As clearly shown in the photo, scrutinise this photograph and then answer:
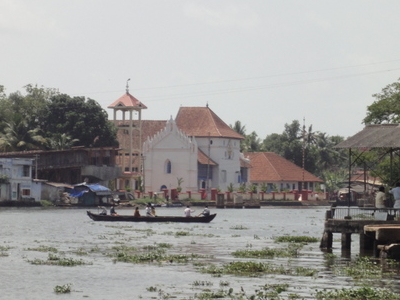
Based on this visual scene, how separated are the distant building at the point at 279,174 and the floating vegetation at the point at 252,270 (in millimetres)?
127326

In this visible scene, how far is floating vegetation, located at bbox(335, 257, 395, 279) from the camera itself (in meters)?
36.4

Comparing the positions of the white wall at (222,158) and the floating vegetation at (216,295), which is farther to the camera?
the white wall at (222,158)

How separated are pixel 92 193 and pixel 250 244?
224 feet

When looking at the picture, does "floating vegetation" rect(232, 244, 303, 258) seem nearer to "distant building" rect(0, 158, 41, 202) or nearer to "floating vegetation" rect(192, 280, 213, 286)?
"floating vegetation" rect(192, 280, 213, 286)

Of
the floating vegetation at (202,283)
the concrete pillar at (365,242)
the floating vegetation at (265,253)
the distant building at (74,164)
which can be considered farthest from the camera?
the distant building at (74,164)

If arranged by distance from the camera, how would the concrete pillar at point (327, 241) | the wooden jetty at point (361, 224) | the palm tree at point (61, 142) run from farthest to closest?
the palm tree at point (61, 142), the concrete pillar at point (327, 241), the wooden jetty at point (361, 224)

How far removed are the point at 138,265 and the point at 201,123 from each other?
120430mm

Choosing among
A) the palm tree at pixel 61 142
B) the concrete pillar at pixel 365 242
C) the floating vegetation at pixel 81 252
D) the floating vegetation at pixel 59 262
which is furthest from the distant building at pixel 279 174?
the floating vegetation at pixel 59 262

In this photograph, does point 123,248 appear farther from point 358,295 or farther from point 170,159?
point 170,159

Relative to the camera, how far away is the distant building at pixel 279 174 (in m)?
168

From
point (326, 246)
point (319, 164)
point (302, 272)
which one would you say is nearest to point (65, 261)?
point (302, 272)

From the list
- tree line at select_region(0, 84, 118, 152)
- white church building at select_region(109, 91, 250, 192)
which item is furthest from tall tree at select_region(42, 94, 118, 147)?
white church building at select_region(109, 91, 250, 192)

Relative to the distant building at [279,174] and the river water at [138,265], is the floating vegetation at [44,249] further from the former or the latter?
the distant building at [279,174]

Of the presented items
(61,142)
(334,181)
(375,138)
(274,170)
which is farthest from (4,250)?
(334,181)
